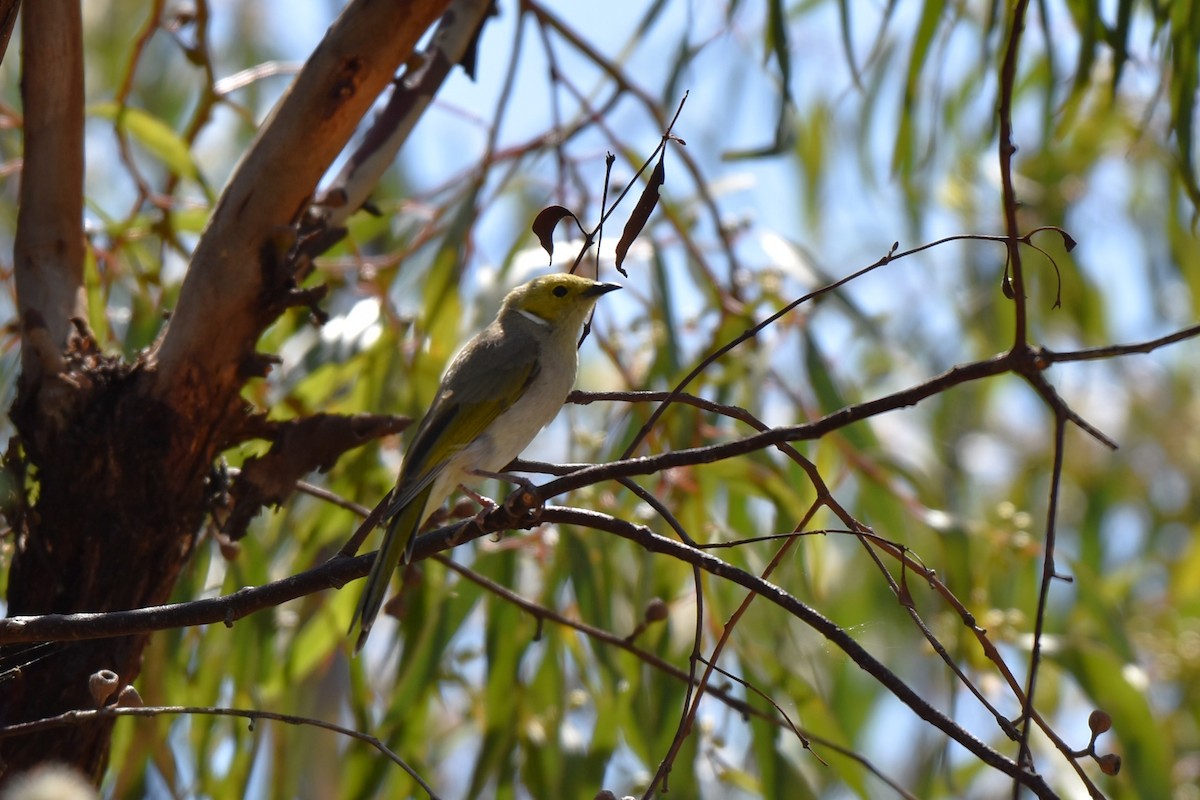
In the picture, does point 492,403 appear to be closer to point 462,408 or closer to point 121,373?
point 462,408

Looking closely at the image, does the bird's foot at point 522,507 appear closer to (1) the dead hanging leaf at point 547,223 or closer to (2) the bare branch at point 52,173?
(1) the dead hanging leaf at point 547,223

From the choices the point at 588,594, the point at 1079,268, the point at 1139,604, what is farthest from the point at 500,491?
the point at 1139,604

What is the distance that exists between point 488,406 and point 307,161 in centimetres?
56

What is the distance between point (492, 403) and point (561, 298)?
14.4 inches

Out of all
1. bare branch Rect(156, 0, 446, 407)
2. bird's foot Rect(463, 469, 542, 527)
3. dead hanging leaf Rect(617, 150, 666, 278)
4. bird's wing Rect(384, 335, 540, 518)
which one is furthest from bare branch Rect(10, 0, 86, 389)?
dead hanging leaf Rect(617, 150, 666, 278)

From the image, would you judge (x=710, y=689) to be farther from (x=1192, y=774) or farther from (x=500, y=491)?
(x=1192, y=774)

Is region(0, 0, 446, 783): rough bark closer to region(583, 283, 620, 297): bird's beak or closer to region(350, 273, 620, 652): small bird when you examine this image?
region(350, 273, 620, 652): small bird

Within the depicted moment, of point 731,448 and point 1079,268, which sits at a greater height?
point 1079,268

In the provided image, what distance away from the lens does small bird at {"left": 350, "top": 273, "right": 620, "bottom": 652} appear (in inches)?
81.1

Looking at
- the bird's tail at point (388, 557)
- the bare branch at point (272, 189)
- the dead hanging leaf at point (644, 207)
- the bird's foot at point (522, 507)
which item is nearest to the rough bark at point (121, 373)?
the bare branch at point (272, 189)

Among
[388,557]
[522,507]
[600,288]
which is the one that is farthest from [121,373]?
[600,288]

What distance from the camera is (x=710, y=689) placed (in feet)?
6.98

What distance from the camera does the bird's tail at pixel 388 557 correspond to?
1.84 metres

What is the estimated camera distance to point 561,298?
2629 mm
